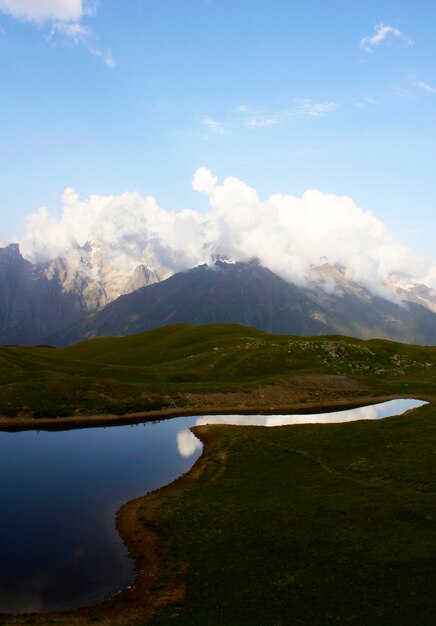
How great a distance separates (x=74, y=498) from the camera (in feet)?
146

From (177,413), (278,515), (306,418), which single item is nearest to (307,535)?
(278,515)

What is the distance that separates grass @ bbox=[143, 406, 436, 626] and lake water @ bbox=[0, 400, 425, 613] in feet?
13.9

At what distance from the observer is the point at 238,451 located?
200 ft

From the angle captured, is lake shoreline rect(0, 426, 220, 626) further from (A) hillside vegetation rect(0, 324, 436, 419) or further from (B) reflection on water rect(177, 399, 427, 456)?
(A) hillside vegetation rect(0, 324, 436, 419)

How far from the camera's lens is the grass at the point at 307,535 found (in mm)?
27766

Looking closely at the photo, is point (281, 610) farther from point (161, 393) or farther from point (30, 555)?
point (161, 393)

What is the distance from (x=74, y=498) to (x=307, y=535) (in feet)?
69.0

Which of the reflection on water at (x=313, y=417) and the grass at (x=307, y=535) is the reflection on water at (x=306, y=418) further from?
the grass at (x=307, y=535)

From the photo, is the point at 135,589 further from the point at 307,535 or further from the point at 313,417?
the point at 313,417

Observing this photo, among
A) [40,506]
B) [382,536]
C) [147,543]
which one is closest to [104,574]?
[147,543]

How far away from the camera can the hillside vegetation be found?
85500mm

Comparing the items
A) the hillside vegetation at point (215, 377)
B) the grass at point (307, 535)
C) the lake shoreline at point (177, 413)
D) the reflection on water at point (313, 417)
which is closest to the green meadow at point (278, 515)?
the grass at point (307, 535)

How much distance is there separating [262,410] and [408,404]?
28.7 meters

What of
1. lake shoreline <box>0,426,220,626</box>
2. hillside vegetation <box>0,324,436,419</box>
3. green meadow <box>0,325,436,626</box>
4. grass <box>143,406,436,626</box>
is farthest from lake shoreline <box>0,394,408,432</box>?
lake shoreline <box>0,426,220,626</box>
